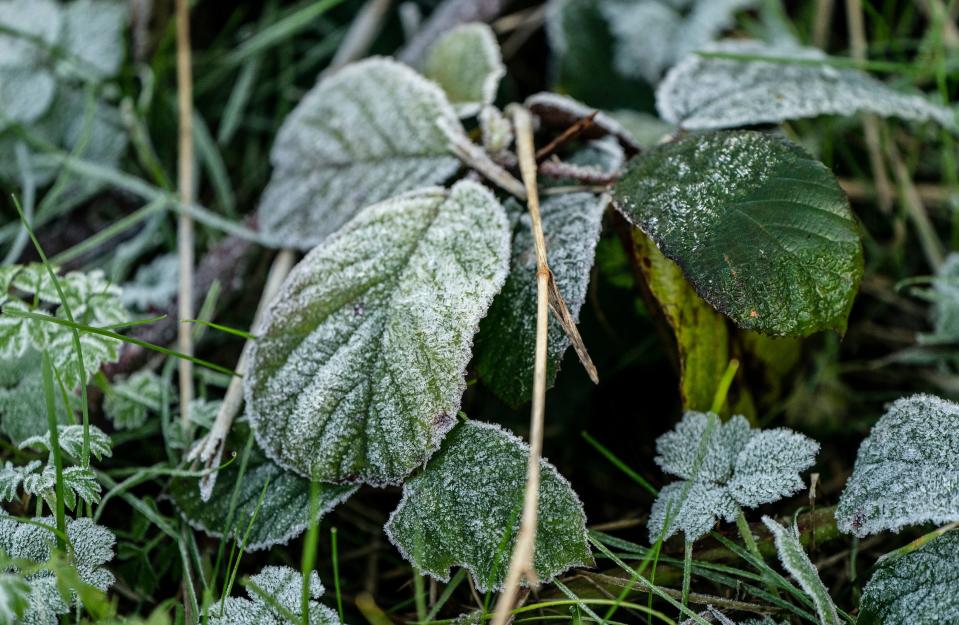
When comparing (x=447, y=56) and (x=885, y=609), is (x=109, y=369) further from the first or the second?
(x=885, y=609)

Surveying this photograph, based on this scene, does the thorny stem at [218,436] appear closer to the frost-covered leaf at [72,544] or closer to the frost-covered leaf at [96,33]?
the frost-covered leaf at [72,544]

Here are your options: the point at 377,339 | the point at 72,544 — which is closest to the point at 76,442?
the point at 72,544

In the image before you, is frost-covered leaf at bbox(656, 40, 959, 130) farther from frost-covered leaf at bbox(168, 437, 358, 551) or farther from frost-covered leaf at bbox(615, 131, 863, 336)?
frost-covered leaf at bbox(168, 437, 358, 551)

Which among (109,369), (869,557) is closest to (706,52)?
(869,557)

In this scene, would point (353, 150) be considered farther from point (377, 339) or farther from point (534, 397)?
point (534, 397)

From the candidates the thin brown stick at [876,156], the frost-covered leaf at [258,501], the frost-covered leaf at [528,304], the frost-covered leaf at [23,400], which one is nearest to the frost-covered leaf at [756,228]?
the frost-covered leaf at [528,304]

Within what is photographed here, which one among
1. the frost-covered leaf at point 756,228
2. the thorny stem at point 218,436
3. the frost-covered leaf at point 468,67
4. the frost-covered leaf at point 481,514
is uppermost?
the frost-covered leaf at point 468,67

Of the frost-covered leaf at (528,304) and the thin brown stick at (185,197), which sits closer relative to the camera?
the frost-covered leaf at (528,304)
